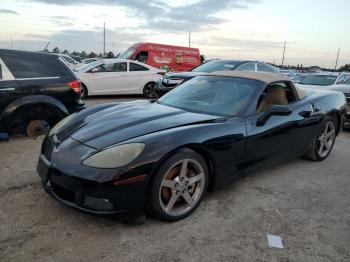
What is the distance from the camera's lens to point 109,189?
9.75ft

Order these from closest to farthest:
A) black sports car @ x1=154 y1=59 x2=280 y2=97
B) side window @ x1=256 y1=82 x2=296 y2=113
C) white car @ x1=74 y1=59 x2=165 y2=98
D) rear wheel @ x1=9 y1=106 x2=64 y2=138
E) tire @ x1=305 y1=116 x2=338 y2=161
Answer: side window @ x1=256 y1=82 x2=296 y2=113 < tire @ x1=305 y1=116 x2=338 y2=161 < rear wheel @ x1=9 y1=106 x2=64 y2=138 < black sports car @ x1=154 y1=59 x2=280 y2=97 < white car @ x1=74 y1=59 x2=165 y2=98

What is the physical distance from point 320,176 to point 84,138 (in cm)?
335

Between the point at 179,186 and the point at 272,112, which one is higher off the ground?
the point at 272,112

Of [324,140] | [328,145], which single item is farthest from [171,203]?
[328,145]

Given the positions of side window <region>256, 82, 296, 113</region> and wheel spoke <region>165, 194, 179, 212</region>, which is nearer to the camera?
wheel spoke <region>165, 194, 179, 212</region>

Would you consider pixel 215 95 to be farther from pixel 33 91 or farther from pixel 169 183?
pixel 33 91

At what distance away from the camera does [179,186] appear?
341 centimetres

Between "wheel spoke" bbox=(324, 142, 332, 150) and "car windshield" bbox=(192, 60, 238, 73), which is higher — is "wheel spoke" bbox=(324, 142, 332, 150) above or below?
below

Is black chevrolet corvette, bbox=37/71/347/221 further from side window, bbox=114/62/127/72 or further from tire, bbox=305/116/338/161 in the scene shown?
side window, bbox=114/62/127/72

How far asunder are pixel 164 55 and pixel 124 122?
51.5 ft

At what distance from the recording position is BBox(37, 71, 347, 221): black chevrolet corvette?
3.04 metres

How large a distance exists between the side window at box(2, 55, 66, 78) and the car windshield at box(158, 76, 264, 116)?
2394 mm

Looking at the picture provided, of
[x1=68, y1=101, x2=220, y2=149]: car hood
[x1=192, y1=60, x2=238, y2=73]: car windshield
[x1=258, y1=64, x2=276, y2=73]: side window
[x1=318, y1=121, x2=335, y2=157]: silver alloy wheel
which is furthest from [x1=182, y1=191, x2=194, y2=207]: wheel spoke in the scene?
[x1=258, y1=64, x2=276, y2=73]: side window

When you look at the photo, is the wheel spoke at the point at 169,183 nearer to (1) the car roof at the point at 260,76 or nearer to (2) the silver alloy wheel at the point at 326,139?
(1) the car roof at the point at 260,76
